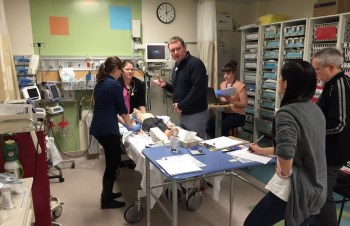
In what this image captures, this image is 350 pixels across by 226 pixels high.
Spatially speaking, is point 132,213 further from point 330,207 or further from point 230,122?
point 230,122

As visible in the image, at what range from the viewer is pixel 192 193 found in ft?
9.37

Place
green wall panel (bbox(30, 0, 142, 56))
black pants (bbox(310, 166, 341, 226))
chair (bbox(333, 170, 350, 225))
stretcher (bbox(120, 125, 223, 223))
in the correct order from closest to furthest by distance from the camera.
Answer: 1. black pants (bbox(310, 166, 341, 226))
2. chair (bbox(333, 170, 350, 225))
3. stretcher (bbox(120, 125, 223, 223))
4. green wall panel (bbox(30, 0, 142, 56))

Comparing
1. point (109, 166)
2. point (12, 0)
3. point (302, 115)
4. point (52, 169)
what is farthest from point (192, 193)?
point (12, 0)

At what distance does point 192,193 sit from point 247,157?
1.05m

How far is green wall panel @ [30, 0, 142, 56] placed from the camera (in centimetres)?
390

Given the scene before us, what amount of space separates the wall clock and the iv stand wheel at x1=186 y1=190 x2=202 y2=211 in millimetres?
2859

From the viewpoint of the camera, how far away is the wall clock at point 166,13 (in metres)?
4.51

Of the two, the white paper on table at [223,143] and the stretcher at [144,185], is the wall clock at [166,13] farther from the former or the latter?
the white paper on table at [223,143]

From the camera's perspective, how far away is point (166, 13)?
15.0 ft

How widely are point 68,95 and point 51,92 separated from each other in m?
0.47

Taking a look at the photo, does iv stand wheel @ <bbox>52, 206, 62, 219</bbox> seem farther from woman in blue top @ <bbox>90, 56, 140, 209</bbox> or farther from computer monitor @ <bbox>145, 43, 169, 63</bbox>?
computer monitor @ <bbox>145, 43, 169, 63</bbox>

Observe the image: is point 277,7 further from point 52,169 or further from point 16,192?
point 16,192

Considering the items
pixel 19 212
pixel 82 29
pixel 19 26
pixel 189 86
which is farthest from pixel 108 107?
pixel 19 26

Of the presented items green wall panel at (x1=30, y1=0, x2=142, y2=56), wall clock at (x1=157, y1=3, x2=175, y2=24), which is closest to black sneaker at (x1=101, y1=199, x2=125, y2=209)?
green wall panel at (x1=30, y1=0, x2=142, y2=56)
